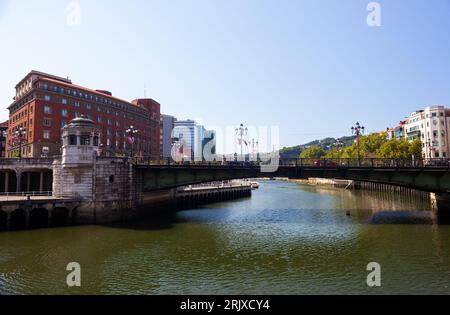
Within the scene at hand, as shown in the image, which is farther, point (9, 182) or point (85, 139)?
point (9, 182)

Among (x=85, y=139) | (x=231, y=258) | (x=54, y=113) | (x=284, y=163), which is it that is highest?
(x=54, y=113)

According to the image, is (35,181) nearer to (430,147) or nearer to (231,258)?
(231,258)

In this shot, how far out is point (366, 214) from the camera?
54.4 m

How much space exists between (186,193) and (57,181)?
2858cm

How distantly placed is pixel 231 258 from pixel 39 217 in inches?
1163

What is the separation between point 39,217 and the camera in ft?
142

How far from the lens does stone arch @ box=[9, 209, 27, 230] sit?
40406mm

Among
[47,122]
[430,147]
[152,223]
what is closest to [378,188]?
[430,147]

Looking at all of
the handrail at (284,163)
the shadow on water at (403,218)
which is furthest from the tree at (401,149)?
the handrail at (284,163)

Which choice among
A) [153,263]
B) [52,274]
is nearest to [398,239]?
[153,263]

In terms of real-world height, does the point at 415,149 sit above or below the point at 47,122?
below

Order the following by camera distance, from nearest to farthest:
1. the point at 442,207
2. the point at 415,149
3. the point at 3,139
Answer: the point at 442,207 < the point at 415,149 < the point at 3,139

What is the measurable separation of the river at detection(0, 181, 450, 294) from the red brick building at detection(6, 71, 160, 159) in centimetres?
4226

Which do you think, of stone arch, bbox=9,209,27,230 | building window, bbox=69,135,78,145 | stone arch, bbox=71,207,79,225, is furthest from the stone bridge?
stone arch, bbox=71,207,79,225
